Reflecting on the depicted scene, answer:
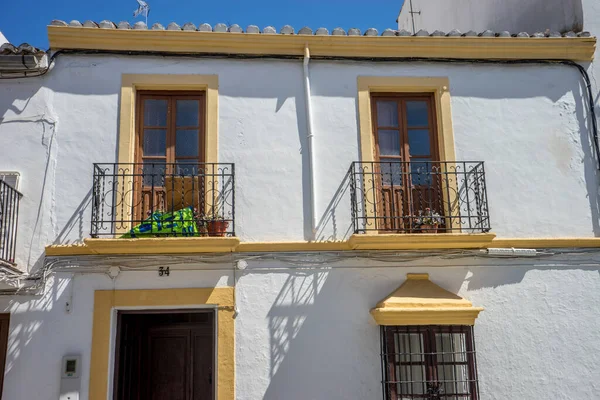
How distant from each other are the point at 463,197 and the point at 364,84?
1857 millimetres

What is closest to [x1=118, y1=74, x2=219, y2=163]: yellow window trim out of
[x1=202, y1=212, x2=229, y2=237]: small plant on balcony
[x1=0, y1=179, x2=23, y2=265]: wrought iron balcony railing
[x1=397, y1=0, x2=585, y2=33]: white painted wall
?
[x1=202, y1=212, x2=229, y2=237]: small plant on balcony

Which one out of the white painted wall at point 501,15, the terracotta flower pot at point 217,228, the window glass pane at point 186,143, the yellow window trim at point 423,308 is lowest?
the yellow window trim at point 423,308

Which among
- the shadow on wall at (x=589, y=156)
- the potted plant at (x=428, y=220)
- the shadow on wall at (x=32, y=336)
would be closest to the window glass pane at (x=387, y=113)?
the potted plant at (x=428, y=220)

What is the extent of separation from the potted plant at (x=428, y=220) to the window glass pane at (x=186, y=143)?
9.22 feet

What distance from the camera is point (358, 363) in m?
7.03

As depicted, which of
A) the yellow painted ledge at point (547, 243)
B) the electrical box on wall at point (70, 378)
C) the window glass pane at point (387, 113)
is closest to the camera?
the electrical box on wall at point (70, 378)

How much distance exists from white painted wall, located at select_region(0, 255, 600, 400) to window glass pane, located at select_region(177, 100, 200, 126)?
74.4 inches

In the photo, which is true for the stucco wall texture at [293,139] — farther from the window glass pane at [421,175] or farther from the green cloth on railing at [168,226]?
the green cloth on railing at [168,226]

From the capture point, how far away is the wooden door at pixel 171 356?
8211 millimetres

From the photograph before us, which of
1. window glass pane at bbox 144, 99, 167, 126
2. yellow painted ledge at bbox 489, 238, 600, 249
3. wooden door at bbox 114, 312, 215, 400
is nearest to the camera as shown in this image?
yellow painted ledge at bbox 489, 238, 600, 249

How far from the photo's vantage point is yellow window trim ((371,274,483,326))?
6.84 meters

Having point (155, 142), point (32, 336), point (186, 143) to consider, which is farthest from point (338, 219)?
point (32, 336)

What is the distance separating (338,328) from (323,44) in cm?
348

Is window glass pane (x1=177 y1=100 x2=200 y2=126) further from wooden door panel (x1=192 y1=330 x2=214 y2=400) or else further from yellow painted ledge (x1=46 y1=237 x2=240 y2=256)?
wooden door panel (x1=192 y1=330 x2=214 y2=400)
